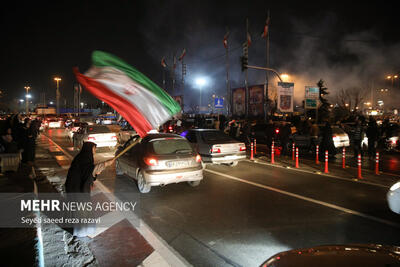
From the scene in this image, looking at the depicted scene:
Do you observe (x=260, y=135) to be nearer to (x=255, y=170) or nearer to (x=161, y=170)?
(x=255, y=170)

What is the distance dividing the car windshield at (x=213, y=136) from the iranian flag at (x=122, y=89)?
22.0ft

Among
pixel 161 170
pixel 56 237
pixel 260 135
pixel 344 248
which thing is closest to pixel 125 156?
pixel 161 170

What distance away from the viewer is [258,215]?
5.93 meters

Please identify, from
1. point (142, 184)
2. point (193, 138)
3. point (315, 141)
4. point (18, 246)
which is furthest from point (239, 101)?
point (18, 246)

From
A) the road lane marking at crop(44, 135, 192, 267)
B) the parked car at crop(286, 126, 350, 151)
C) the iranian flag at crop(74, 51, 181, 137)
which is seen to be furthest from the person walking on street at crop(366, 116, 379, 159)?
the iranian flag at crop(74, 51, 181, 137)

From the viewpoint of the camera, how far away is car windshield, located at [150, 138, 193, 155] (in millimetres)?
7570

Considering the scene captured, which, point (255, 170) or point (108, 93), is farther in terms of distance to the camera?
point (255, 170)

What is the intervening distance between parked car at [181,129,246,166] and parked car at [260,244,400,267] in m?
7.78

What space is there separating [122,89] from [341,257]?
11.2 feet

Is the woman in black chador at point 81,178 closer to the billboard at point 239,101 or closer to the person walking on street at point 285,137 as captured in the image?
the person walking on street at point 285,137

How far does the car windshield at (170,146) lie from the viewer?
7.57 metres

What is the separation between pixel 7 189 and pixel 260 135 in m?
15.4

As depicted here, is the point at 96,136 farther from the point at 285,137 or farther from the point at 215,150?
the point at 285,137

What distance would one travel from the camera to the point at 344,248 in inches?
105
